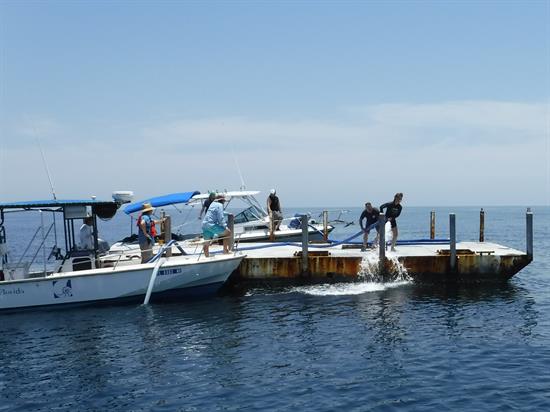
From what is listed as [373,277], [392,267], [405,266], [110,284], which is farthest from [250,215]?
[110,284]

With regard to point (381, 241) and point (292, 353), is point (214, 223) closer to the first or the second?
point (381, 241)

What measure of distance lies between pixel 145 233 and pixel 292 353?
22.4 ft

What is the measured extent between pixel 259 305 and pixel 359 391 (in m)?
7.18

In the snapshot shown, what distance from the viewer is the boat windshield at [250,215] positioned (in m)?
27.9

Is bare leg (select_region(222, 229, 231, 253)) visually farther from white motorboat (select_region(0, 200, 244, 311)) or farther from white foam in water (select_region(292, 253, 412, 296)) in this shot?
white foam in water (select_region(292, 253, 412, 296))

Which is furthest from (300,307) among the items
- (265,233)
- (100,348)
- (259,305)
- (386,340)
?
(265,233)

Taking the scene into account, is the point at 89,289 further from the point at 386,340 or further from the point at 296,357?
the point at 386,340

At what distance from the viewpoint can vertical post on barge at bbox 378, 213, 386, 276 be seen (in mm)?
18703

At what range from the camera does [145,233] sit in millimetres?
17359

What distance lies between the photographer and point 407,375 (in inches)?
438

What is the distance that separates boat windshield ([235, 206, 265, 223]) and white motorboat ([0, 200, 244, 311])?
10.1 meters

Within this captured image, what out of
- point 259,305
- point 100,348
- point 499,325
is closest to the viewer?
point 100,348

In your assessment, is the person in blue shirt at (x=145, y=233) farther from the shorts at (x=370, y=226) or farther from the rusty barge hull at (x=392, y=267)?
the shorts at (x=370, y=226)

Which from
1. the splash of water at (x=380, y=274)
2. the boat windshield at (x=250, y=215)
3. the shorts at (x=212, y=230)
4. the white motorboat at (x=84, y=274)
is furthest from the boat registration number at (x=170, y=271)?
the boat windshield at (x=250, y=215)
